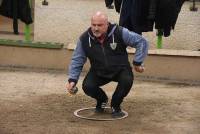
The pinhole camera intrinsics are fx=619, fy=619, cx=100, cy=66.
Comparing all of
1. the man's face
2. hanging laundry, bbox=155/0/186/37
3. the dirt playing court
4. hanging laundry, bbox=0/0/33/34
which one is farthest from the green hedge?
the man's face

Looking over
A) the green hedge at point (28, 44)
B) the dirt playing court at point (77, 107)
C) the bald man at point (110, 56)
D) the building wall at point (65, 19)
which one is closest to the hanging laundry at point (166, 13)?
the dirt playing court at point (77, 107)

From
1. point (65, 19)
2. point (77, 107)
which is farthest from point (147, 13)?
point (65, 19)

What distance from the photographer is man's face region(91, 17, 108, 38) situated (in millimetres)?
5863

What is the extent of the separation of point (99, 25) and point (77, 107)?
1.15 m

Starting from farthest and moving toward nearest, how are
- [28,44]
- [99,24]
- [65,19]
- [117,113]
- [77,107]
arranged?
[65,19] < [28,44] < [77,107] < [117,113] < [99,24]

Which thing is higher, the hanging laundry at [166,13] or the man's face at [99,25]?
the man's face at [99,25]

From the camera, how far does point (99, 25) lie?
5875mm

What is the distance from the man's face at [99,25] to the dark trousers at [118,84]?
1.55ft

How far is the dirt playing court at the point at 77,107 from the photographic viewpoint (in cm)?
572

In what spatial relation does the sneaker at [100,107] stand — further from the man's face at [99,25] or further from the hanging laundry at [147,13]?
the hanging laundry at [147,13]

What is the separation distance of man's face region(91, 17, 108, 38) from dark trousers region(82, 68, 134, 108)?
471mm

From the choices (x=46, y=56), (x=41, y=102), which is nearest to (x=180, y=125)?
(x=41, y=102)

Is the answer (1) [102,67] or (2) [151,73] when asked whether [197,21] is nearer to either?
(2) [151,73]

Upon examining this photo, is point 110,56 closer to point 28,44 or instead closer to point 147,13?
point 147,13
